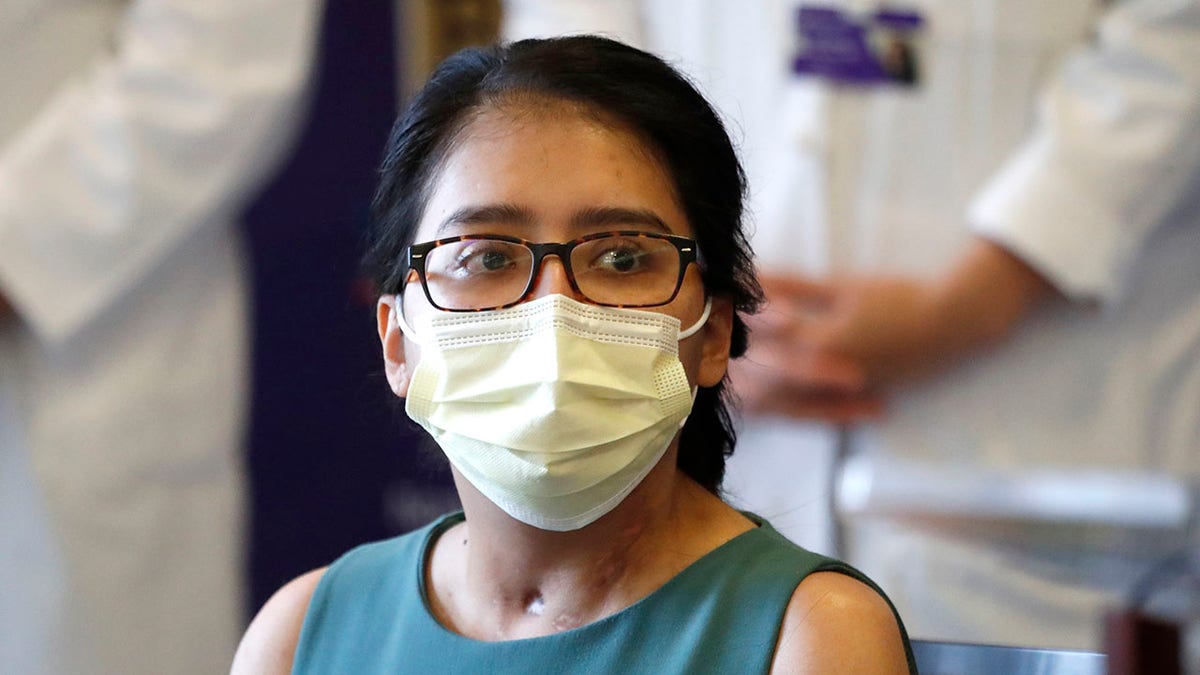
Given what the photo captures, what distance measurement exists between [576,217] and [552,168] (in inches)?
1.8

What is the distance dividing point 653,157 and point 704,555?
0.33 metres

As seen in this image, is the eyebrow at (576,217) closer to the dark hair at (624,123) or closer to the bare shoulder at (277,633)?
the dark hair at (624,123)

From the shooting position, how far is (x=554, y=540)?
3.94 feet

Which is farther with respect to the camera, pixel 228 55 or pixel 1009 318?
pixel 228 55

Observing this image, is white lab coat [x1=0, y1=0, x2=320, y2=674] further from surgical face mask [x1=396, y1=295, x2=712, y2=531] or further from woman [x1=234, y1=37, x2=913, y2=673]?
surgical face mask [x1=396, y1=295, x2=712, y2=531]

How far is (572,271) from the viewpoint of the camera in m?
1.13

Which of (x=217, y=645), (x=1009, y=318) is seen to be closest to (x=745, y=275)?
(x=1009, y=318)

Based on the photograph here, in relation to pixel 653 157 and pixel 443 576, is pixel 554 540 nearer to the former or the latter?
pixel 443 576

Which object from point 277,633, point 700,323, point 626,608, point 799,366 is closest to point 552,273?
point 700,323

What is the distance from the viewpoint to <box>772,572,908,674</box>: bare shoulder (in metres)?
1.05

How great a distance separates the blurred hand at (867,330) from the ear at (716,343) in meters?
0.74

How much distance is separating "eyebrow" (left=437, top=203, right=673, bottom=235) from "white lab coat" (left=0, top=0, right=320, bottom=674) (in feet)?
3.73

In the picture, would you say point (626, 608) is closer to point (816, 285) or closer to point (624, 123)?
point (624, 123)

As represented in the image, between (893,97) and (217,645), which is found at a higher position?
(893,97)
